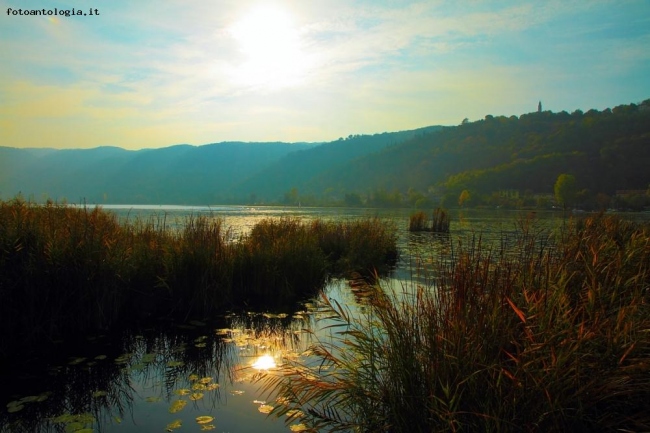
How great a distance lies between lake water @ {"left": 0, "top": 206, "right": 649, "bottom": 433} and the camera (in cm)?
488

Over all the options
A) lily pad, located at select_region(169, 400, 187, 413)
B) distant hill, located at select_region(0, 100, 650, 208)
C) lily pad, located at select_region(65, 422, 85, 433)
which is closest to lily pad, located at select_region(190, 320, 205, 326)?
lily pad, located at select_region(169, 400, 187, 413)

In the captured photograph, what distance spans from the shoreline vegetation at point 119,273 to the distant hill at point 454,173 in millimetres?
37848

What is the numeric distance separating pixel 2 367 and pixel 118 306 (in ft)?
7.98

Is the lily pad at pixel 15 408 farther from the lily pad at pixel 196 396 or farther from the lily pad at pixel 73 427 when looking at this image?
the lily pad at pixel 196 396

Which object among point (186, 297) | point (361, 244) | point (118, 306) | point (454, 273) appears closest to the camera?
point (454, 273)

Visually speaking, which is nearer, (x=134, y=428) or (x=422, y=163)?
(x=134, y=428)

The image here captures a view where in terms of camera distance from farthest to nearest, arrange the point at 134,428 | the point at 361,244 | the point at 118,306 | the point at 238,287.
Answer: the point at 361,244
the point at 238,287
the point at 118,306
the point at 134,428

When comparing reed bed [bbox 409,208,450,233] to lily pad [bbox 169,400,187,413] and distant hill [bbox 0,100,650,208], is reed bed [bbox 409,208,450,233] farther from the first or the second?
lily pad [bbox 169,400,187,413]

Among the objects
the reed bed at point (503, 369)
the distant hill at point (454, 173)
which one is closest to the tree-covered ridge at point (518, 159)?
the distant hill at point (454, 173)

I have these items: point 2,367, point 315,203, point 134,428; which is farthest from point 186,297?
point 315,203

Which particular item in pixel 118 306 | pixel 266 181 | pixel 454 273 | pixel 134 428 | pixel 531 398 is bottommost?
pixel 134 428

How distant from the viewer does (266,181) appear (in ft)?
639

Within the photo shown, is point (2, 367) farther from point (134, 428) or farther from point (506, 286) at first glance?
point (506, 286)

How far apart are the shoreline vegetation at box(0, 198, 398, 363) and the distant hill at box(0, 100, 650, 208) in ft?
124
